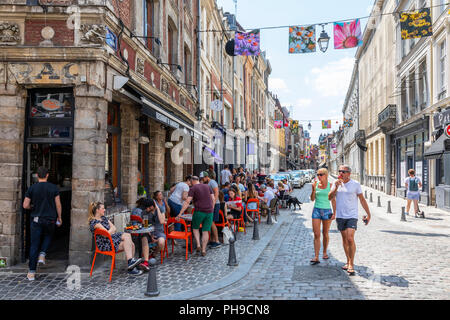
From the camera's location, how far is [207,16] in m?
19.4

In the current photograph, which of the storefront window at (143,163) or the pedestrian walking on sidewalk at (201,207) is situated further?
the storefront window at (143,163)

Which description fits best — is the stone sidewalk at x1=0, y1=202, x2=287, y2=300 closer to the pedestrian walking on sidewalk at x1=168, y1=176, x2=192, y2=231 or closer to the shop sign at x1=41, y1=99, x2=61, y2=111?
the pedestrian walking on sidewalk at x1=168, y1=176, x2=192, y2=231

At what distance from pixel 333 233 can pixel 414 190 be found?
5121 millimetres

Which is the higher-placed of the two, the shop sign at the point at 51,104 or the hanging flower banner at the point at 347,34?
the hanging flower banner at the point at 347,34

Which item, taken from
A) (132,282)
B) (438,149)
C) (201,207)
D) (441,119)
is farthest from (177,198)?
(441,119)

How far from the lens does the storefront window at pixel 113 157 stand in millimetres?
8155

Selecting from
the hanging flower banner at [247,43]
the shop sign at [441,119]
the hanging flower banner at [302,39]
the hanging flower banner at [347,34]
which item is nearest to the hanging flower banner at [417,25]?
the hanging flower banner at [347,34]

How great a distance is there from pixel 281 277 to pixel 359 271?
1.38m

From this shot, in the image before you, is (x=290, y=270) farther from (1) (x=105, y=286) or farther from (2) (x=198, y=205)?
(1) (x=105, y=286)

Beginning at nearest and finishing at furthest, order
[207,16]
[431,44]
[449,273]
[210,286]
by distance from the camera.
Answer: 1. [210,286]
2. [449,273]
3. [431,44]
4. [207,16]

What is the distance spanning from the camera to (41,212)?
5945 millimetres

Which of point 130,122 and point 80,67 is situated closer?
point 80,67

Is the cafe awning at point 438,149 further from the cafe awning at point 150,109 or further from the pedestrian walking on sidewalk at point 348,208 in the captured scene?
the cafe awning at point 150,109
